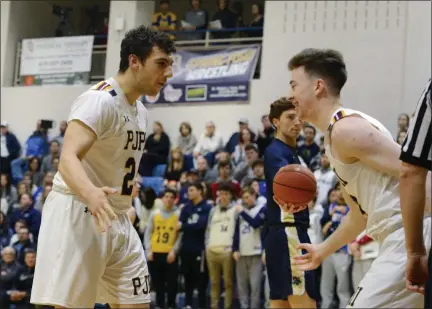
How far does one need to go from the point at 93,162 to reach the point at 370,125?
173 centimetres

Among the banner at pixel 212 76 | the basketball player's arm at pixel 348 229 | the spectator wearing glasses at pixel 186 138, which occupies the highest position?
the banner at pixel 212 76

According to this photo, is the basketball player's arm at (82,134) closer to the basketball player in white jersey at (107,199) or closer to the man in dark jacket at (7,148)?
the basketball player in white jersey at (107,199)

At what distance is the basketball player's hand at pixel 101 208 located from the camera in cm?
332

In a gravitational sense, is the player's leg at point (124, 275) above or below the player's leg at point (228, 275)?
above

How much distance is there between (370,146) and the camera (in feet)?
10.2

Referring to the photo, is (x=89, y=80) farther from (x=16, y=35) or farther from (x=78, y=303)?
(x=78, y=303)

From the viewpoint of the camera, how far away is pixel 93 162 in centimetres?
411

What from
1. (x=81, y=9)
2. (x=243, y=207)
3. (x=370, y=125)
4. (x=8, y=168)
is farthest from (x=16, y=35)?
(x=370, y=125)

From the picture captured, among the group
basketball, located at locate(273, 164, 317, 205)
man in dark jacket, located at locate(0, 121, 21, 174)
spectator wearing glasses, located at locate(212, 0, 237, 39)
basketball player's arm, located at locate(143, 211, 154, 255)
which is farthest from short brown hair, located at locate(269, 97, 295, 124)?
man in dark jacket, located at locate(0, 121, 21, 174)

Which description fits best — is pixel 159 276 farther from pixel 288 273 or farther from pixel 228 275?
pixel 288 273

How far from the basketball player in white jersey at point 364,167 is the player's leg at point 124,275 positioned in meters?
1.34

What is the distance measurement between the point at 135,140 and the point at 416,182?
7.03ft

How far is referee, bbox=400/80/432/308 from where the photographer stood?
239 cm

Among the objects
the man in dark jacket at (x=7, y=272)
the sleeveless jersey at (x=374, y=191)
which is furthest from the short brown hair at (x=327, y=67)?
the man in dark jacket at (x=7, y=272)
